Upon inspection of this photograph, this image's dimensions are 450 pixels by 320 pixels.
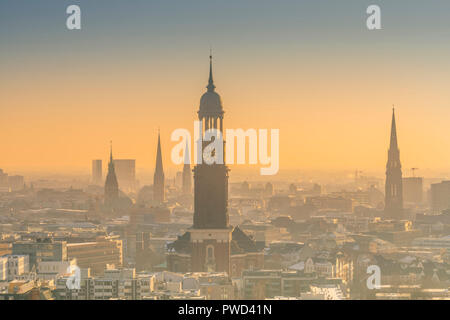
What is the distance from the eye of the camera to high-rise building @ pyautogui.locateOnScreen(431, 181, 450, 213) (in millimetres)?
82412

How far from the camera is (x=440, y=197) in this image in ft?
274

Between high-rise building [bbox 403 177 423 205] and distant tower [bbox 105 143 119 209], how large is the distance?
21931 mm

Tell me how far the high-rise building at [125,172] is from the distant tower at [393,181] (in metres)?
18.2

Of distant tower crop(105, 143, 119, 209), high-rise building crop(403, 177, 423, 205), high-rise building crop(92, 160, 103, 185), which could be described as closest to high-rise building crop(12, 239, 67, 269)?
high-rise building crop(92, 160, 103, 185)

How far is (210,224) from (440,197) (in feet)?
177

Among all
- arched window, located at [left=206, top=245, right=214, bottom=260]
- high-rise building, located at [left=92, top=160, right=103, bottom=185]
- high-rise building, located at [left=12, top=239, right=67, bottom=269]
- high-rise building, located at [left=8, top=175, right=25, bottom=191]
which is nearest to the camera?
arched window, located at [left=206, top=245, right=214, bottom=260]

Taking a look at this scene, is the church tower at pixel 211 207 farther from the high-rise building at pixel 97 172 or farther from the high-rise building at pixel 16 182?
the high-rise building at pixel 97 172

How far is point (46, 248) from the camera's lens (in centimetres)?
4556

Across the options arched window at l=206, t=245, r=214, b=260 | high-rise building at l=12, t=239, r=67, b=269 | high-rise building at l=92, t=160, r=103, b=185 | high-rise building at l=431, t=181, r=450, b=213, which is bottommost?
high-rise building at l=12, t=239, r=67, b=269

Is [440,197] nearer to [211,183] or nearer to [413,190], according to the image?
[413,190]

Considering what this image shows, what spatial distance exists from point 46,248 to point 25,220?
28.6 metres

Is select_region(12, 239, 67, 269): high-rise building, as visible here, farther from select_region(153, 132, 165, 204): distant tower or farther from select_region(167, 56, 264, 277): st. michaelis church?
select_region(153, 132, 165, 204): distant tower

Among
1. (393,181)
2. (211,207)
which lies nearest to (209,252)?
(211,207)
